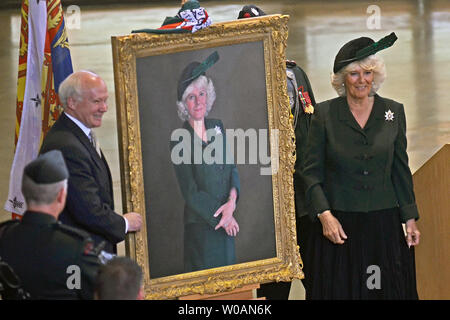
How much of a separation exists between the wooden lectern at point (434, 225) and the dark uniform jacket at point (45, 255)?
7.88ft

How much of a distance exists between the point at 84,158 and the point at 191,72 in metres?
0.73

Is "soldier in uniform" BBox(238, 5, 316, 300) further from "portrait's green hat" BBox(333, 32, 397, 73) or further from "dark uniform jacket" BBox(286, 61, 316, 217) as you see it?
"portrait's green hat" BBox(333, 32, 397, 73)

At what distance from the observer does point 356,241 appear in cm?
504

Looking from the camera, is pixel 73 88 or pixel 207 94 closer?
pixel 73 88

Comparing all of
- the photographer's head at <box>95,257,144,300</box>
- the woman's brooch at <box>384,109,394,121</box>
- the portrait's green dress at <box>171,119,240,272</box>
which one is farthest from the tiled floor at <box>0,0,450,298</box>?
the photographer's head at <box>95,257,144,300</box>

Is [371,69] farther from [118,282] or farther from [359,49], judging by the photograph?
[118,282]

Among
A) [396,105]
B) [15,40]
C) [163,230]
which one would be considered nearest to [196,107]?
[163,230]

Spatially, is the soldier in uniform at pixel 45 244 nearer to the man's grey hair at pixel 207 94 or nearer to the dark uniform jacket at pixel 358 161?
the man's grey hair at pixel 207 94

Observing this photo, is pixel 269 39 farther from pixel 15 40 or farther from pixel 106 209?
pixel 15 40

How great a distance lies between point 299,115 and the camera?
555cm

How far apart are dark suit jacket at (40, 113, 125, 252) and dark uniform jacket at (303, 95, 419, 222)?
3.69ft

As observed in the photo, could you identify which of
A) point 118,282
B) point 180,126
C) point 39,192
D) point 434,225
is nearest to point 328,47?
point 434,225

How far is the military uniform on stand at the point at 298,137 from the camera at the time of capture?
214 inches

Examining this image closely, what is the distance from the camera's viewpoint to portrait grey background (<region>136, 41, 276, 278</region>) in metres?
4.66
